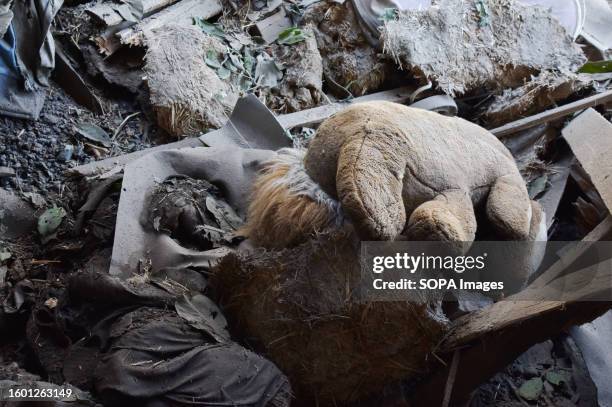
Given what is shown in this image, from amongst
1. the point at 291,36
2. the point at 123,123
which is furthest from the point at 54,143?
the point at 291,36

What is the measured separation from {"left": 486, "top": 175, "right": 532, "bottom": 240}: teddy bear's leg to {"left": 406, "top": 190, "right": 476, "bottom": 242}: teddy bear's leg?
0.08 m

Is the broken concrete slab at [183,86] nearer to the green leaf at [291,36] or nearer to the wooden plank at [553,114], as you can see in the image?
the green leaf at [291,36]

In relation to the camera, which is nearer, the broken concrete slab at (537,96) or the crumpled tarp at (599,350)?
the crumpled tarp at (599,350)

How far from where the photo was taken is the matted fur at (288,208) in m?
1.59

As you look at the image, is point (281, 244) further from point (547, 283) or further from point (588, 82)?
point (588, 82)

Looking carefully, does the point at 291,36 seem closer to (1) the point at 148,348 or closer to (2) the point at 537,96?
(2) the point at 537,96

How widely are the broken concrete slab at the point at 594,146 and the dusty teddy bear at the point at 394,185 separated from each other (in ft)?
0.69

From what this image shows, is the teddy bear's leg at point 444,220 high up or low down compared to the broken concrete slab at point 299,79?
up

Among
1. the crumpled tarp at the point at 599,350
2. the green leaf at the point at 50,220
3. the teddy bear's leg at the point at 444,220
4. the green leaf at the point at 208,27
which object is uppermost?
the teddy bear's leg at the point at 444,220

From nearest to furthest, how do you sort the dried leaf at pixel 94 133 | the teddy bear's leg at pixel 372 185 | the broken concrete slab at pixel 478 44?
the teddy bear's leg at pixel 372 185
the dried leaf at pixel 94 133
the broken concrete slab at pixel 478 44

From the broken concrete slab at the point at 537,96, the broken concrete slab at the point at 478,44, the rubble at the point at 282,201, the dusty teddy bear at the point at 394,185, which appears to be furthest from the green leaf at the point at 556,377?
the broken concrete slab at the point at 478,44

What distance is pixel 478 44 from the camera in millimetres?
2807

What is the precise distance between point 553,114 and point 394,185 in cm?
121

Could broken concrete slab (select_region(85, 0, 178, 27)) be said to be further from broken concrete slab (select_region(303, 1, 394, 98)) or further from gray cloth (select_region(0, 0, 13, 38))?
broken concrete slab (select_region(303, 1, 394, 98))
